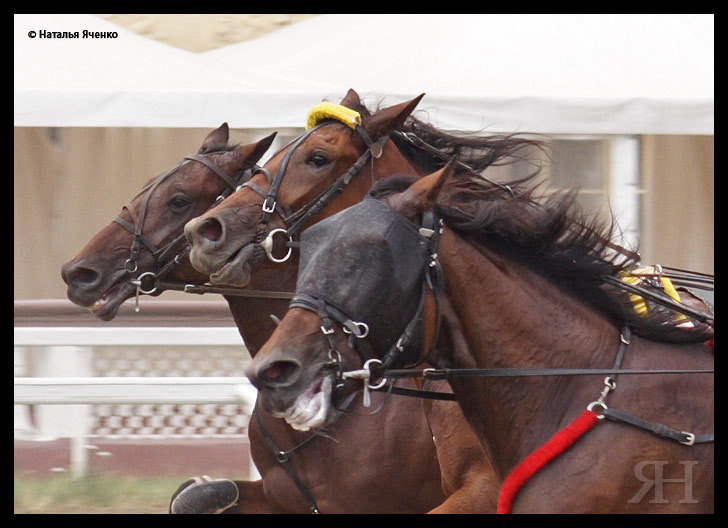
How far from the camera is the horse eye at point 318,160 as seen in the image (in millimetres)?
3764

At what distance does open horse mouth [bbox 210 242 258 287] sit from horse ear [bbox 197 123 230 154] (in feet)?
3.20

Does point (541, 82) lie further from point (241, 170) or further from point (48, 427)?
point (48, 427)

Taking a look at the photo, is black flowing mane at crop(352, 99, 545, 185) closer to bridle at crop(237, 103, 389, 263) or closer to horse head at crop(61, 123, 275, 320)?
bridle at crop(237, 103, 389, 263)

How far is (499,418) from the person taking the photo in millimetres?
2959

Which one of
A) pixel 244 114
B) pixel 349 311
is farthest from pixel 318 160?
pixel 244 114

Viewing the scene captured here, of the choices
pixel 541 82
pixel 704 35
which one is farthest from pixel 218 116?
pixel 704 35

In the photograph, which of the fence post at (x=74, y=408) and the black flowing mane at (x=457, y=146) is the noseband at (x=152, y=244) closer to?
the black flowing mane at (x=457, y=146)

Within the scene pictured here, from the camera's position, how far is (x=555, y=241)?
10.1 feet

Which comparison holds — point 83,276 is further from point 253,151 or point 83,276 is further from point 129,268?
point 253,151

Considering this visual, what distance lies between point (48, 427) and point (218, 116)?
2.32 m

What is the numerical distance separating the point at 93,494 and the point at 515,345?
12.8 ft

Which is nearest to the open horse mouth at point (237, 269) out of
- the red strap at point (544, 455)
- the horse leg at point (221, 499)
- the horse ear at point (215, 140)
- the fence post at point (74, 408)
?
the horse ear at point (215, 140)

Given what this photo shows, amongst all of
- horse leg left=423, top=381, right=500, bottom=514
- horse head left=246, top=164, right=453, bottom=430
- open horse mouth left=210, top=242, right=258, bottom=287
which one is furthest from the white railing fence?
horse head left=246, top=164, right=453, bottom=430

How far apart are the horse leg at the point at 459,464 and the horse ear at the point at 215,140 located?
1.60 meters
